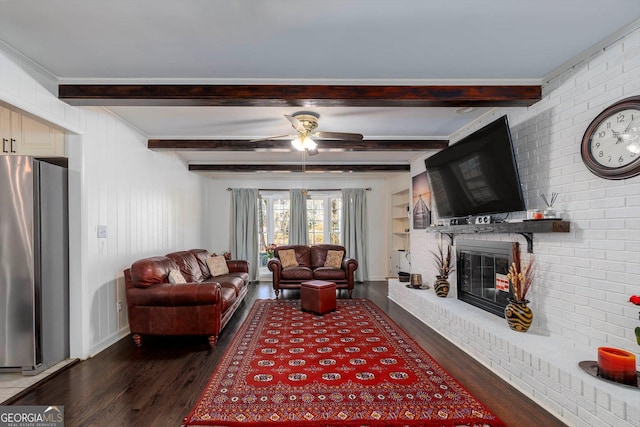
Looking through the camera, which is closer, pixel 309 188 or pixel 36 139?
pixel 36 139

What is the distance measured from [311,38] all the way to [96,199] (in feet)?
9.06

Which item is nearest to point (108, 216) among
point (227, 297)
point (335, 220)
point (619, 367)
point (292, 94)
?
point (227, 297)

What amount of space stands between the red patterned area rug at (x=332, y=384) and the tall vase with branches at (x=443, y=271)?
2.87 feet

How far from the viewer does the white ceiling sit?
179 centimetres

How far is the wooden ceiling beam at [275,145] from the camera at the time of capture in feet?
14.4

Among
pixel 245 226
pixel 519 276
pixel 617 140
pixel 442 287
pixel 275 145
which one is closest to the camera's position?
pixel 617 140

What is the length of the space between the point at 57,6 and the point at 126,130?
225cm

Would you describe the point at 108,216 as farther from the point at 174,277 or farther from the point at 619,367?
the point at 619,367

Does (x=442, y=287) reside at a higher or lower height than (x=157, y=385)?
higher

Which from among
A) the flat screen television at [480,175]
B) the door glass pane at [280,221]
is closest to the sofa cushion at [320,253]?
the door glass pane at [280,221]

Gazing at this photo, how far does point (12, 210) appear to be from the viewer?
8.75 feet

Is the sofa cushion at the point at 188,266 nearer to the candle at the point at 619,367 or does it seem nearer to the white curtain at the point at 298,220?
the white curtain at the point at 298,220

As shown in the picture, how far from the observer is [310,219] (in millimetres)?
7359

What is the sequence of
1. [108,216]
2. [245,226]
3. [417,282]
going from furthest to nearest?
1. [245,226]
2. [417,282]
3. [108,216]
